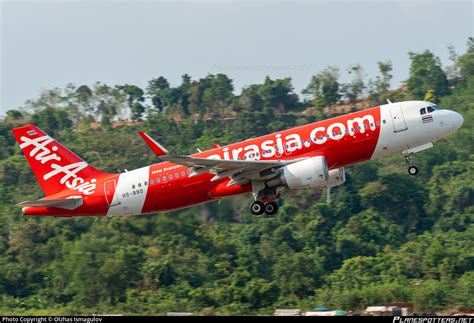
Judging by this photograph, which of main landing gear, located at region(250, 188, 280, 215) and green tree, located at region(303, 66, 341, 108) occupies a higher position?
green tree, located at region(303, 66, 341, 108)

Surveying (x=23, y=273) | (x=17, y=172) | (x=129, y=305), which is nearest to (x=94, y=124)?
(x=17, y=172)

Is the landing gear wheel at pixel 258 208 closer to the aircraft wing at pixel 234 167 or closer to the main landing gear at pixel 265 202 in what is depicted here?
the main landing gear at pixel 265 202

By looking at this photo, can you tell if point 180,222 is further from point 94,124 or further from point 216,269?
point 94,124

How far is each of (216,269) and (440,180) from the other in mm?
44543

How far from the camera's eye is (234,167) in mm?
52188

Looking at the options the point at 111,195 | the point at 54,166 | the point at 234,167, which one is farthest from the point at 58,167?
the point at 234,167

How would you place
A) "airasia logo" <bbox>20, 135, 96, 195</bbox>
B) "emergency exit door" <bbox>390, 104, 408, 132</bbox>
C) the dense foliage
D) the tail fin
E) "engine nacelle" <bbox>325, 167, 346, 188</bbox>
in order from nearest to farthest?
"emergency exit door" <bbox>390, 104, 408, 132</bbox>, "engine nacelle" <bbox>325, 167, 346, 188</bbox>, "airasia logo" <bbox>20, 135, 96, 195</bbox>, the tail fin, the dense foliage

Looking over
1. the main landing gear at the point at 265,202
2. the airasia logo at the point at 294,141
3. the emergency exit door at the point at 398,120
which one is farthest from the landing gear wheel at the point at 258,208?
the emergency exit door at the point at 398,120

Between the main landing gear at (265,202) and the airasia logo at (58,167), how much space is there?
369 inches

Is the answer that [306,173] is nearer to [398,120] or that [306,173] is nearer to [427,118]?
[398,120]

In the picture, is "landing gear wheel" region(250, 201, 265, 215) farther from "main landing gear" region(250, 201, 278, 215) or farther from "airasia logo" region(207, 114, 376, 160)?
"airasia logo" region(207, 114, 376, 160)

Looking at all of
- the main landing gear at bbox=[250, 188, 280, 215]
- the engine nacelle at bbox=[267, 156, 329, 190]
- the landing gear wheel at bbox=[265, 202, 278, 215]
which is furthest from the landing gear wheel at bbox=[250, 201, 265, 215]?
the engine nacelle at bbox=[267, 156, 329, 190]

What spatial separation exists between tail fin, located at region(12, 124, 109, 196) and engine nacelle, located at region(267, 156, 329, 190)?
1146 cm

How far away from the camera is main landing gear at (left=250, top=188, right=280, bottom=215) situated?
54.4 meters
